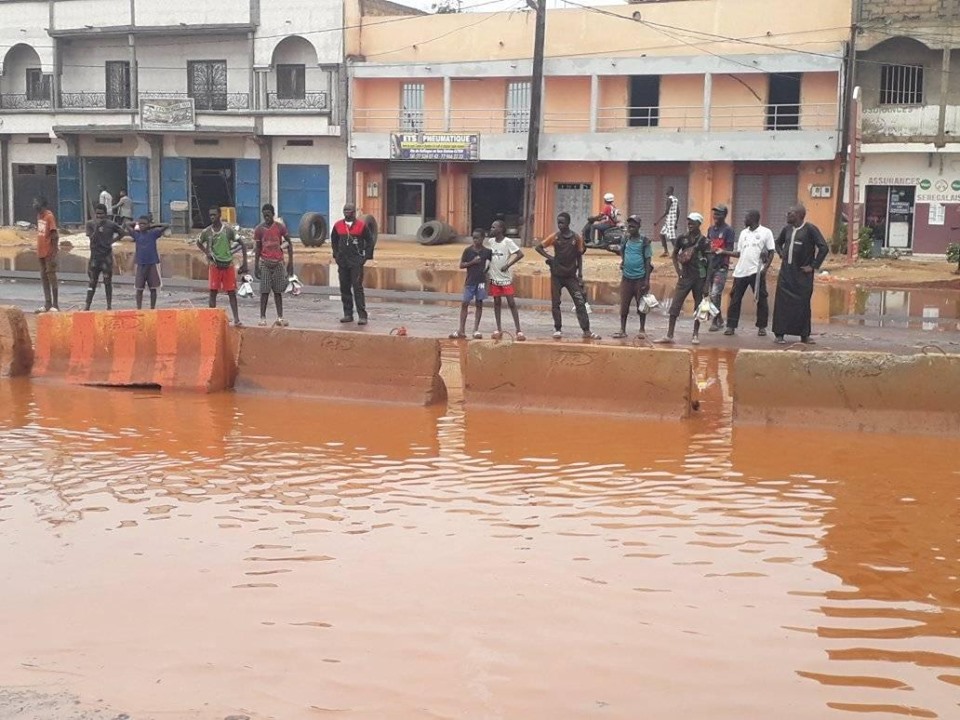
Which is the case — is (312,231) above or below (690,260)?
above

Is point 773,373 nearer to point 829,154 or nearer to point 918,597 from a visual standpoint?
point 918,597

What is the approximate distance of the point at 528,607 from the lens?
556 cm

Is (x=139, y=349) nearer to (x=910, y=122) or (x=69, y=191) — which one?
(x=910, y=122)

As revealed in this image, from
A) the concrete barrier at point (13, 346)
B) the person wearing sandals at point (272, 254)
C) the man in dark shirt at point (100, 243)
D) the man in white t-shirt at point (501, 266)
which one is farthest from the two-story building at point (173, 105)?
the concrete barrier at point (13, 346)

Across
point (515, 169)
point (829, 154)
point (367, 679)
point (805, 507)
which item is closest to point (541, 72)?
point (515, 169)

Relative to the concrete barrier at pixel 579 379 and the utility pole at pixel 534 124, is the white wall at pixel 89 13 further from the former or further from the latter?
the concrete barrier at pixel 579 379

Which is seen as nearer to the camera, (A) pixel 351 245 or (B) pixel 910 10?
(A) pixel 351 245

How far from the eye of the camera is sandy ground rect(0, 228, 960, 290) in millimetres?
26109

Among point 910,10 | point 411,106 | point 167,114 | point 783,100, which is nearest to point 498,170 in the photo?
point 411,106

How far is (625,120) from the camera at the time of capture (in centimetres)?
3762

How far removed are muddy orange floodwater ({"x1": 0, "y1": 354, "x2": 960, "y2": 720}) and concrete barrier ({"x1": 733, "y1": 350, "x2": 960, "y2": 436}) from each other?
36cm

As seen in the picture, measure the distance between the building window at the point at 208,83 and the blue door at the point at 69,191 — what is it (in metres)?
5.50

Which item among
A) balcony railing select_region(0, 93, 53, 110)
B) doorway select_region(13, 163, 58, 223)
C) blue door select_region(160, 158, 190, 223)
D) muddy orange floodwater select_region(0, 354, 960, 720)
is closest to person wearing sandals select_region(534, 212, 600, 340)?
muddy orange floodwater select_region(0, 354, 960, 720)

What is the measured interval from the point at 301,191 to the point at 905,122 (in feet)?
64.5
